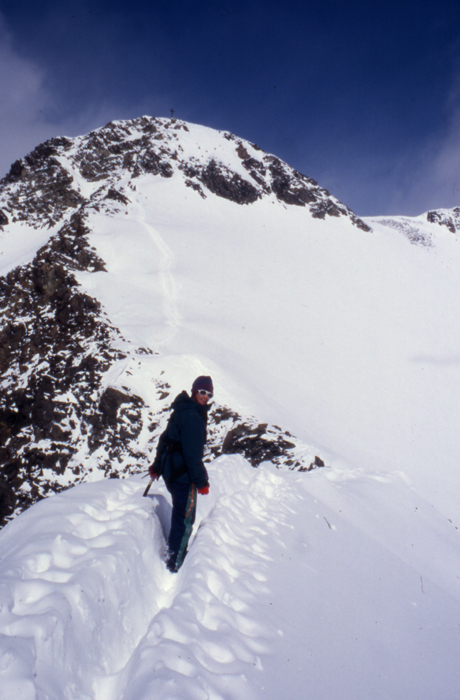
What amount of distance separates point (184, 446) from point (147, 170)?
39.9 m

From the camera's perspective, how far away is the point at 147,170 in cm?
3762

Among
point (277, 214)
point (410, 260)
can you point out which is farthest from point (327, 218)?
point (410, 260)

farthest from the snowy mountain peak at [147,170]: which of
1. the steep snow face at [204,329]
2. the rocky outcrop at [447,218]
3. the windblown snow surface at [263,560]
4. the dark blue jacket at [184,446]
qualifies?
the dark blue jacket at [184,446]

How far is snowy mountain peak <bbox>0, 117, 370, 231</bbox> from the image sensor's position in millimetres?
33625

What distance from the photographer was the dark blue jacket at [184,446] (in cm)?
388

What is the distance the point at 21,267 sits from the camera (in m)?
21.6

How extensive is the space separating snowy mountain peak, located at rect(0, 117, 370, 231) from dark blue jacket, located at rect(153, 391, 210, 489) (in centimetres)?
3056

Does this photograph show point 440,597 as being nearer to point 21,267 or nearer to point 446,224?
point 21,267

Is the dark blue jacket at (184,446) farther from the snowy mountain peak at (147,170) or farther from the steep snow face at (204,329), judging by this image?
the snowy mountain peak at (147,170)

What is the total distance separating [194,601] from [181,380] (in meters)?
11.0

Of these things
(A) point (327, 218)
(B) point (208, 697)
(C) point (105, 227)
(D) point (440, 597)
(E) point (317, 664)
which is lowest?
(B) point (208, 697)

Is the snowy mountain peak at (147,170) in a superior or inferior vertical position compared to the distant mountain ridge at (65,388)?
superior

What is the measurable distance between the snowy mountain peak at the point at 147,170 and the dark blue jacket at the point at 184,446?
3056cm

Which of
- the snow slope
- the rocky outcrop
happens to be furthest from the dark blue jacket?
the rocky outcrop
